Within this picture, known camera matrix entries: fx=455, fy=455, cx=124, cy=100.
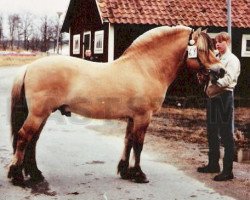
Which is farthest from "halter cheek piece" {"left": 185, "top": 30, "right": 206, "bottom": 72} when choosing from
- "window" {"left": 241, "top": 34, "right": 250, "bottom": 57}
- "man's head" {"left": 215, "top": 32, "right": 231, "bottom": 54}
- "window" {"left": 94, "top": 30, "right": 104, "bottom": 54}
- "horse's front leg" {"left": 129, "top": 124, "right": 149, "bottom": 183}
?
"window" {"left": 241, "top": 34, "right": 250, "bottom": 57}

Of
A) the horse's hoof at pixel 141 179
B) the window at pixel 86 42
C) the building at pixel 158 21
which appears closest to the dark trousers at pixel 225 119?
the horse's hoof at pixel 141 179

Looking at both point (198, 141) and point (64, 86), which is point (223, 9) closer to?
point (198, 141)

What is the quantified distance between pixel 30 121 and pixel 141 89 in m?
1.45

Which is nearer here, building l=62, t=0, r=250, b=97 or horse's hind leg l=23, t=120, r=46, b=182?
horse's hind leg l=23, t=120, r=46, b=182

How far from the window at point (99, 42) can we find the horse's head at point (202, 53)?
39.9 feet

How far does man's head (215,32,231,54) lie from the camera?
20.7 feet

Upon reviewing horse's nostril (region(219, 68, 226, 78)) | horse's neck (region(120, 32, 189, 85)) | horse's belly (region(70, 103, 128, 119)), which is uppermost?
horse's neck (region(120, 32, 189, 85))

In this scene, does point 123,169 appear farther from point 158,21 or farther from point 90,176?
point 158,21

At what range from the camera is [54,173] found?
20.9ft

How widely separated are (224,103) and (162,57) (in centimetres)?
112

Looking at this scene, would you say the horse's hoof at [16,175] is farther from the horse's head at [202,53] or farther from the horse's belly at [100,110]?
the horse's head at [202,53]

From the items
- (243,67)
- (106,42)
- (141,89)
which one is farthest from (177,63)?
(243,67)

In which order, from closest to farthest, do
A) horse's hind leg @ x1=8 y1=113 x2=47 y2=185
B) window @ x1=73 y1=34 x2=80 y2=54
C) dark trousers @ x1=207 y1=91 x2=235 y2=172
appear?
horse's hind leg @ x1=8 y1=113 x2=47 y2=185 → dark trousers @ x1=207 y1=91 x2=235 y2=172 → window @ x1=73 y1=34 x2=80 y2=54

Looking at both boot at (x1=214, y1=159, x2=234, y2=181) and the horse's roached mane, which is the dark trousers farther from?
the horse's roached mane
